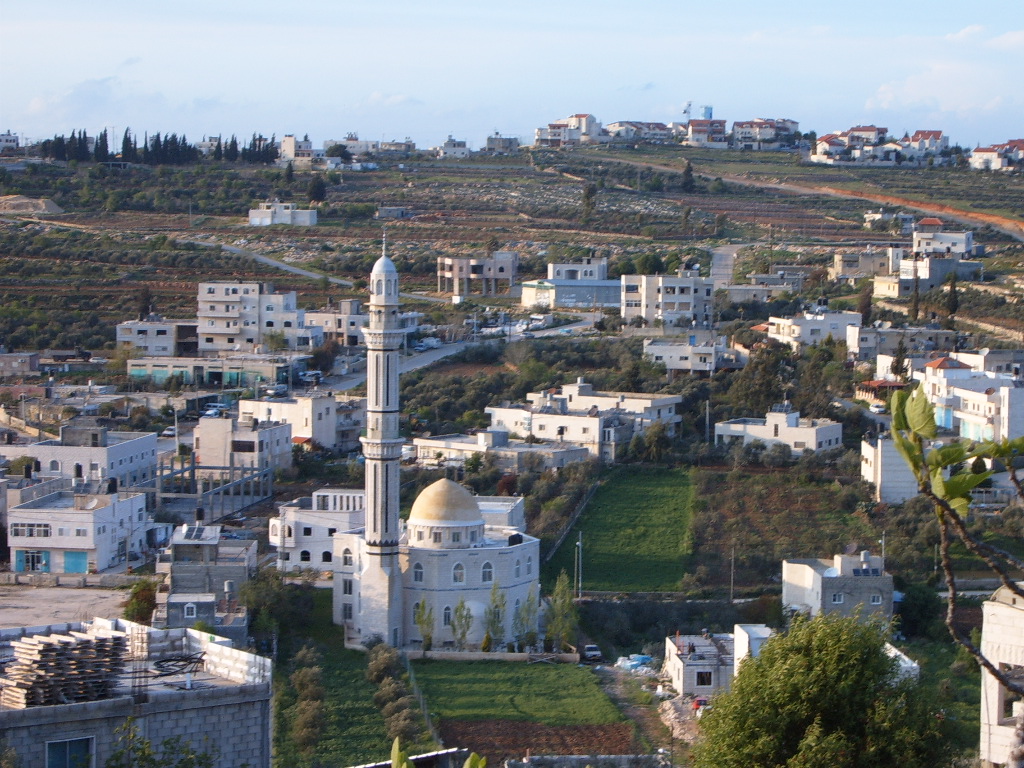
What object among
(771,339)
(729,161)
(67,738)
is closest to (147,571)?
(67,738)

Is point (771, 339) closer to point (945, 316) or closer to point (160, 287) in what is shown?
point (945, 316)

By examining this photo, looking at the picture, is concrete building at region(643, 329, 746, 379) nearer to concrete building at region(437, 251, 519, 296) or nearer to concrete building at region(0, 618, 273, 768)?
concrete building at region(437, 251, 519, 296)

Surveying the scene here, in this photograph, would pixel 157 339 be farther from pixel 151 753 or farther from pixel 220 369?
pixel 151 753

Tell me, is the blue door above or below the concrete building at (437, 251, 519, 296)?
below

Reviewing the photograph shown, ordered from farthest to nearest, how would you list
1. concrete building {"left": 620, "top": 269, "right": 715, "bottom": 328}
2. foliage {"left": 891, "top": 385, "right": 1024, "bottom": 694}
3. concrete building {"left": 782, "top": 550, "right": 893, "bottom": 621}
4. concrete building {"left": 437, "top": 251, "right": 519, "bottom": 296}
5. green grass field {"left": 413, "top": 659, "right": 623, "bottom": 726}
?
concrete building {"left": 437, "top": 251, "right": 519, "bottom": 296}, concrete building {"left": 620, "top": 269, "right": 715, "bottom": 328}, concrete building {"left": 782, "top": 550, "right": 893, "bottom": 621}, green grass field {"left": 413, "top": 659, "right": 623, "bottom": 726}, foliage {"left": 891, "top": 385, "right": 1024, "bottom": 694}

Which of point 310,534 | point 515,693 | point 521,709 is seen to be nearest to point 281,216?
point 310,534

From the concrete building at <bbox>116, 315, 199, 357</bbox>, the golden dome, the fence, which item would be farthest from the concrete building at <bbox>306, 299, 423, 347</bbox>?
the golden dome
